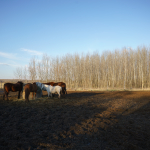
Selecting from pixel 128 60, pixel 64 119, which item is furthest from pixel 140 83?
pixel 64 119

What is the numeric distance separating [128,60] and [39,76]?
1946 cm

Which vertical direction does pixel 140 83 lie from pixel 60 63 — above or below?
below

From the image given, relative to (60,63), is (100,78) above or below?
below

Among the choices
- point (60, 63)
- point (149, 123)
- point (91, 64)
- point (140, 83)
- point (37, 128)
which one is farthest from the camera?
point (60, 63)

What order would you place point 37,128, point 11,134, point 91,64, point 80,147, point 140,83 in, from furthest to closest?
point 91,64 < point 140,83 < point 37,128 < point 11,134 < point 80,147

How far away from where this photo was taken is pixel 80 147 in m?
3.05

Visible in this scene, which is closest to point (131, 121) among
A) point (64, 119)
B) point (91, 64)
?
point (64, 119)

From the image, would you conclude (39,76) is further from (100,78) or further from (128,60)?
(128,60)

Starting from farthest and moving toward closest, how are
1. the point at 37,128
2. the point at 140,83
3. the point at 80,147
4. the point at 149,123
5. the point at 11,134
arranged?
the point at 140,83 → the point at 149,123 → the point at 37,128 → the point at 11,134 → the point at 80,147

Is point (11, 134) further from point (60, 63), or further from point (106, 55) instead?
point (106, 55)

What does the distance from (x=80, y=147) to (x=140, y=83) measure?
2381 cm

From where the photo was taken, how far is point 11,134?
362 centimetres

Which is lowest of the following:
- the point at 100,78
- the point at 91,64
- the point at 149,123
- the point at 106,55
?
the point at 149,123

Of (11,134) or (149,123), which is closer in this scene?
(11,134)
